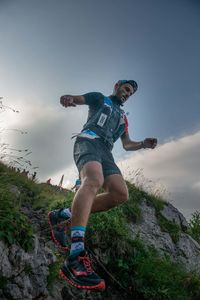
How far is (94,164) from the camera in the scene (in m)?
3.99

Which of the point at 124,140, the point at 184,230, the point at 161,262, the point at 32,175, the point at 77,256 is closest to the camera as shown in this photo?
the point at 77,256

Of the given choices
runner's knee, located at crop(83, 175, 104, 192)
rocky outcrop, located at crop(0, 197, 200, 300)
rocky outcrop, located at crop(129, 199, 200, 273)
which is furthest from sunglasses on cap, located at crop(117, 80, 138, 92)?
rocky outcrop, located at crop(129, 199, 200, 273)

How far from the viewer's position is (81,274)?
3.16 meters

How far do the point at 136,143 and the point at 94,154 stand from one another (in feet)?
4.66

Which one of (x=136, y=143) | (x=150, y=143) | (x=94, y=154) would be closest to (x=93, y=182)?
(x=94, y=154)

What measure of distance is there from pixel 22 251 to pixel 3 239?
A: 27 cm

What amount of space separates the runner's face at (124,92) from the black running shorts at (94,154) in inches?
43.3

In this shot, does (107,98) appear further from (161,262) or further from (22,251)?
(161,262)

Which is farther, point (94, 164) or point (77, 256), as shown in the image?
point (94, 164)

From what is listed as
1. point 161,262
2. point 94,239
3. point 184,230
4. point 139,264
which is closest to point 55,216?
point 94,239

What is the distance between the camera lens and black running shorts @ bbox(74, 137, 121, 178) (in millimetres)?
4145

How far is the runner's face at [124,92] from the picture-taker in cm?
523

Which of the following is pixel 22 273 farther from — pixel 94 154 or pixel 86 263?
pixel 94 154

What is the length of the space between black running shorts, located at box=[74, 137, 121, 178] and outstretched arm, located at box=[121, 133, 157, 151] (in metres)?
0.87
